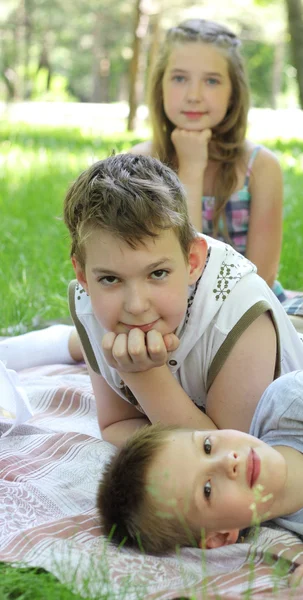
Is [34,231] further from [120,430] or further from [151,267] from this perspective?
[151,267]

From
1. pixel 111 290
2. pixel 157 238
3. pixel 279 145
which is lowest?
pixel 279 145

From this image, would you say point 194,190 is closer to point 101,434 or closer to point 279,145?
point 101,434

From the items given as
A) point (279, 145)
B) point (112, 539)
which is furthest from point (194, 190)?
point (279, 145)

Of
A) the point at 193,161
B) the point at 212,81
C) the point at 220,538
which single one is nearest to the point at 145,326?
the point at 220,538

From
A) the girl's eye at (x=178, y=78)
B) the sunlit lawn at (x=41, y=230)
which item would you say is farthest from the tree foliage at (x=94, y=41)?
the girl's eye at (x=178, y=78)

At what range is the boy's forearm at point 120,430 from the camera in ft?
8.70

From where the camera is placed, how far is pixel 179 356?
244 cm

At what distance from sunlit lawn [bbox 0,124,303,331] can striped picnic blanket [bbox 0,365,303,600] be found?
0.71 metres

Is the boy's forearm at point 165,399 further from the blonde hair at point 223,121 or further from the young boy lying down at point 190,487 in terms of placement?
the blonde hair at point 223,121

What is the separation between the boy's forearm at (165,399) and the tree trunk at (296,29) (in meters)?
1.95

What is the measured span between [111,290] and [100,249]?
110mm

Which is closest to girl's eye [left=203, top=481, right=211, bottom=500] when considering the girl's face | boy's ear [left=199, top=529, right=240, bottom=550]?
boy's ear [left=199, top=529, right=240, bottom=550]

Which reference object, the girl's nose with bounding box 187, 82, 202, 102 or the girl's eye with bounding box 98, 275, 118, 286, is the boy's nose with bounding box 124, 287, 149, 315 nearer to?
the girl's eye with bounding box 98, 275, 118, 286

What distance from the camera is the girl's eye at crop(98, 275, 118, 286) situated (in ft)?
7.14
